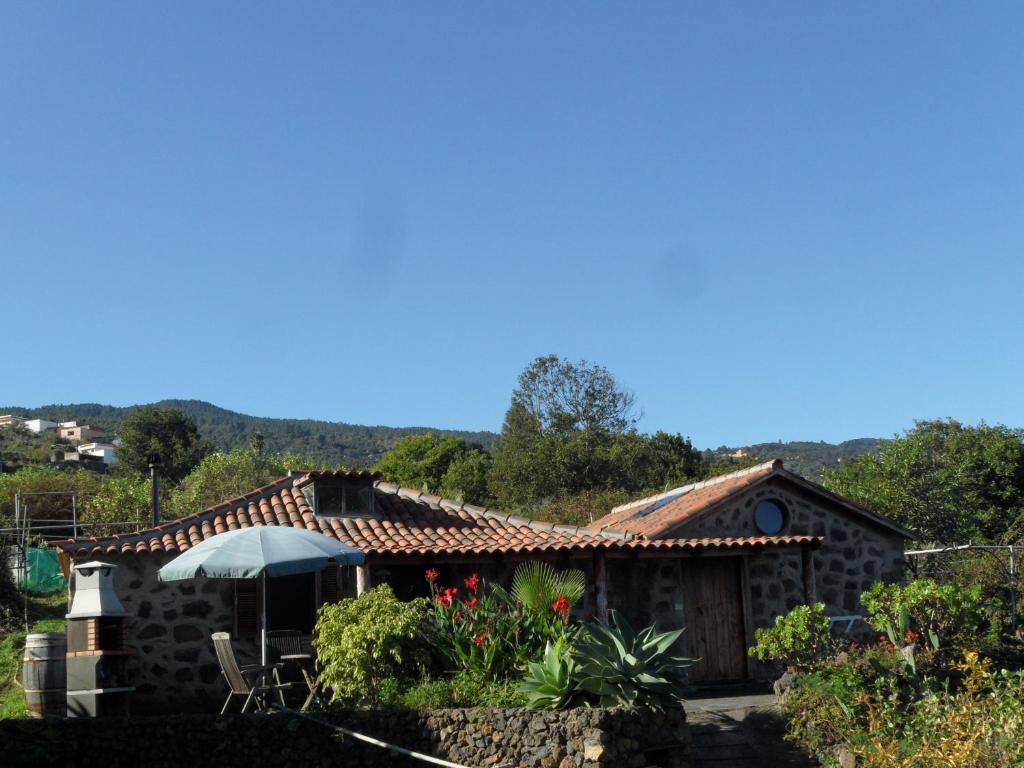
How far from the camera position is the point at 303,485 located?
1861 cm

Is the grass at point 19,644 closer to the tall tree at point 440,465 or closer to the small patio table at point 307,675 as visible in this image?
the small patio table at point 307,675

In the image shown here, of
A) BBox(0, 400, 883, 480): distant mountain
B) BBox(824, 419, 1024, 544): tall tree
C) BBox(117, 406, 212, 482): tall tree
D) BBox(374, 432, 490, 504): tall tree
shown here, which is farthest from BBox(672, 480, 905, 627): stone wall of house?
BBox(0, 400, 883, 480): distant mountain

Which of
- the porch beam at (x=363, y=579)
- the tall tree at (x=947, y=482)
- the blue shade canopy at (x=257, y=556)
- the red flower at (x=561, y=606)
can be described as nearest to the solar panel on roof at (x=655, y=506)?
the porch beam at (x=363, y=579)

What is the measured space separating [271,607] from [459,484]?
34.9 metres

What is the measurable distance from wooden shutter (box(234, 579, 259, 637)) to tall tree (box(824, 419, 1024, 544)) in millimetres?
19787

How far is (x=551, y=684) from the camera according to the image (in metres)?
11.2

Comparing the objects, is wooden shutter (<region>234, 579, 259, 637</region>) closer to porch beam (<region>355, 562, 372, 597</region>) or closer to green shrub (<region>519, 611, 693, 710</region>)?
porch beam (<region>355, 562, 372, 597</region>)

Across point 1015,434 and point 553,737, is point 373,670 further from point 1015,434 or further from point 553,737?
point 1015,434

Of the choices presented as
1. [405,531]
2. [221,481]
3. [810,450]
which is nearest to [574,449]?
[221,481]

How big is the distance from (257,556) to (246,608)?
12.3ft

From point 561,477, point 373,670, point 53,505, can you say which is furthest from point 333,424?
point 373,670

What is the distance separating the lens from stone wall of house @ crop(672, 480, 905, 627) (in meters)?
18.1

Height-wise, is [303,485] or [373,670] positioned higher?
[303,485]

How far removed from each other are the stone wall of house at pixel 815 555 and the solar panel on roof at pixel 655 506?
2.22 meters
